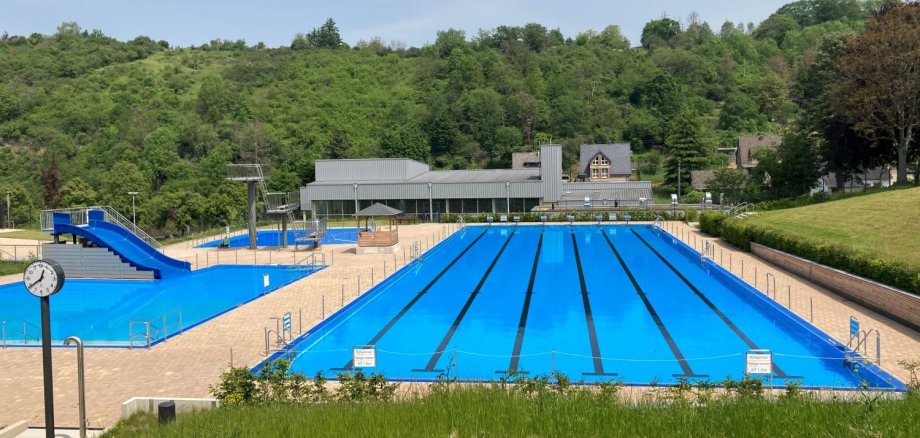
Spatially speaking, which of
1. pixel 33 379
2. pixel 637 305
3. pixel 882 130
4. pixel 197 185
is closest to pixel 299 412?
pixel 33 379

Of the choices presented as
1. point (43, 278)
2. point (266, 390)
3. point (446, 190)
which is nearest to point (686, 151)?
point (446, 190)

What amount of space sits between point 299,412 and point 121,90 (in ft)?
312

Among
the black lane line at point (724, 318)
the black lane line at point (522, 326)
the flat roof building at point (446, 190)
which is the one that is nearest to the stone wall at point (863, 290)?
the black lane line at point (724, 318)

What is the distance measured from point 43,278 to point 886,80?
32.4 m

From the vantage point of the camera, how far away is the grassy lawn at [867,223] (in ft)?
61.0

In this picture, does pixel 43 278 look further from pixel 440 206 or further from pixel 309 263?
pixel 440 206

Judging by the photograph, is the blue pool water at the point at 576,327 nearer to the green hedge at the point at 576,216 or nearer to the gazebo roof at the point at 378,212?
the gazebo roof at the point at 378,212

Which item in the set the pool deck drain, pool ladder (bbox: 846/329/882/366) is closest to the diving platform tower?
the pool deck drain

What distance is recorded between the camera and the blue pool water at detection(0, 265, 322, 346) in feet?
52.0

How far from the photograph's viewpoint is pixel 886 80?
28281mm

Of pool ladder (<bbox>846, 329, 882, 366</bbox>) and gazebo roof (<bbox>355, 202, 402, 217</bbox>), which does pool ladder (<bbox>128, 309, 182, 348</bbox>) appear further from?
gazebo roof (<bbox>355, 202, 402, 217</bbox>)

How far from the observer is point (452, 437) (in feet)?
16.6

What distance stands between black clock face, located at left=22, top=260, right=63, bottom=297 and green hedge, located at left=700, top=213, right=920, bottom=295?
15.9m

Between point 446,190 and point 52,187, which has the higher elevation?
point 52,187
